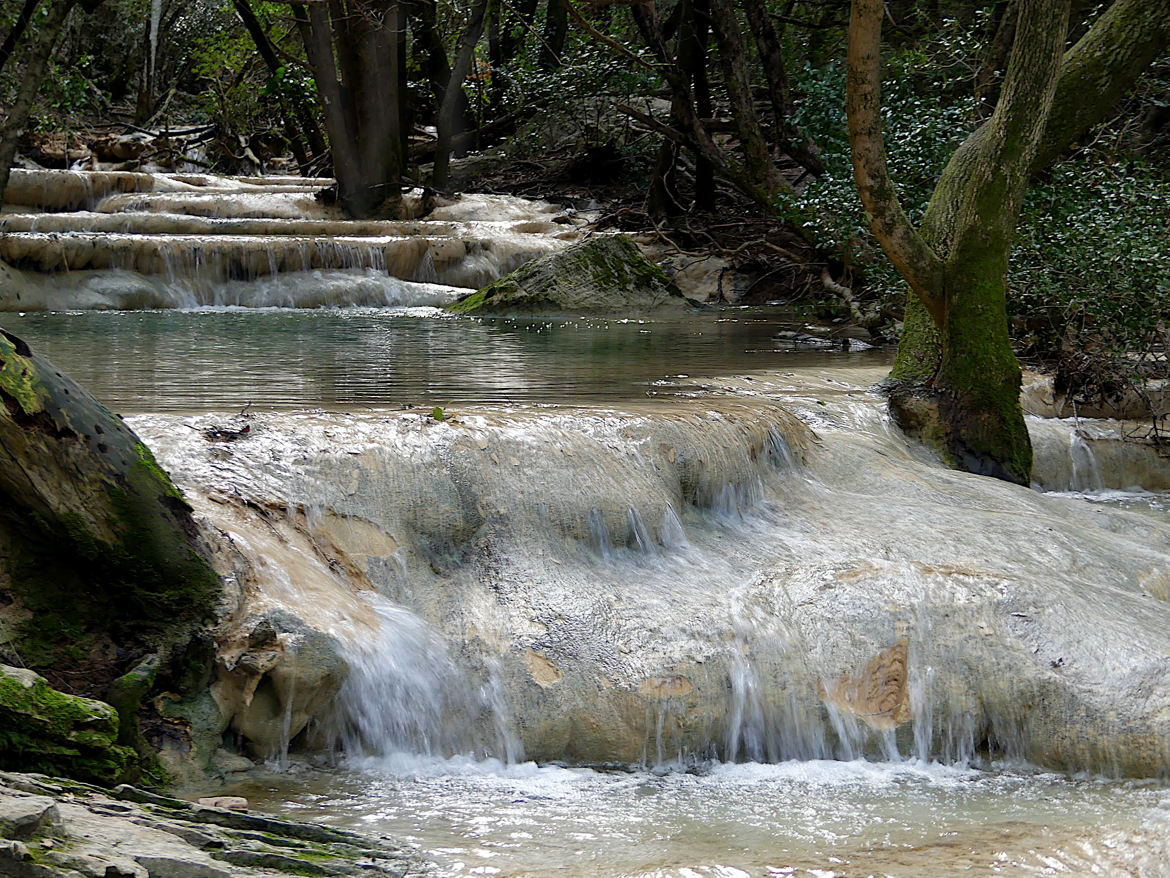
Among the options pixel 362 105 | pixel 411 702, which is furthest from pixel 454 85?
pixel 411 702

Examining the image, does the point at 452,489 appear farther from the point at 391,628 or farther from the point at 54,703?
the point at 54,703

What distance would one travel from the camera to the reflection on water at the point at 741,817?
2.92 metres

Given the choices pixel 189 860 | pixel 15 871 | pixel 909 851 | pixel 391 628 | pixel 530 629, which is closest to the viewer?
pixel 15 871

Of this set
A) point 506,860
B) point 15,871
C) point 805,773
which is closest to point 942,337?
point 805,773

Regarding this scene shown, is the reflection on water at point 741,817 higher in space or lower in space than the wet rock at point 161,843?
lower

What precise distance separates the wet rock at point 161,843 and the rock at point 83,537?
72 centimetres

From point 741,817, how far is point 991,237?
401 cm

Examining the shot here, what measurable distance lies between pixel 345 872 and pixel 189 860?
423 millimetres

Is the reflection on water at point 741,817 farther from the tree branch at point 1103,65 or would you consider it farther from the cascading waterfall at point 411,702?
the tree branch at point 1103,65

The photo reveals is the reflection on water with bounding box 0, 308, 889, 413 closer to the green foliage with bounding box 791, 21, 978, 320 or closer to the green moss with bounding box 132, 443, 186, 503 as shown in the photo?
the green foliage with bounding box 791, 21, 978, 320

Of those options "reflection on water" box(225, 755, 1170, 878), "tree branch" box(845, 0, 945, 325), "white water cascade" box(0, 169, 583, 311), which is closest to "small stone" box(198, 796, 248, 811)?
"reflection on water" box(225, 755, 1170, 878)

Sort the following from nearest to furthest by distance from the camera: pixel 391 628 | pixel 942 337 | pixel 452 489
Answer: pixel 391 628 → pixel 452 489 → pixel 942 337

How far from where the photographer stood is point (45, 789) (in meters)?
2.38

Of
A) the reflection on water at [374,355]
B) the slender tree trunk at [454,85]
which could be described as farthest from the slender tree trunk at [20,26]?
the slender tree trunk at [454,85]
